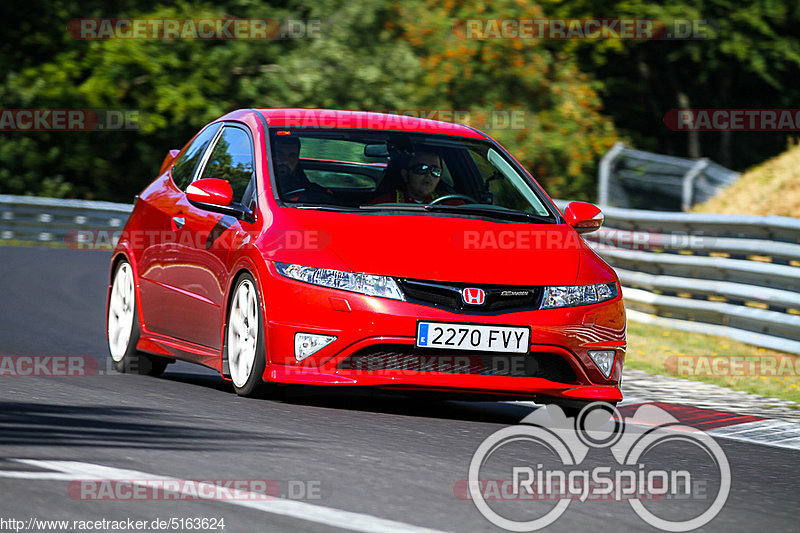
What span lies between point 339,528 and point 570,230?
3.90m

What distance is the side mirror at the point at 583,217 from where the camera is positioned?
28.1 feet

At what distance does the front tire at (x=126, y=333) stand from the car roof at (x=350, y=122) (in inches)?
58.2

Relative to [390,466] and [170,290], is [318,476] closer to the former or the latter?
[390,466]

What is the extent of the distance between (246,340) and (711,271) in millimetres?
6991

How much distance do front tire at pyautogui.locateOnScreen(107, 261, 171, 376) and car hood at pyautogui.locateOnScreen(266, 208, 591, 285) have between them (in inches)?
74.3

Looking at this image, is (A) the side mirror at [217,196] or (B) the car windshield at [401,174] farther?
(B) the car windshield at [401,174]

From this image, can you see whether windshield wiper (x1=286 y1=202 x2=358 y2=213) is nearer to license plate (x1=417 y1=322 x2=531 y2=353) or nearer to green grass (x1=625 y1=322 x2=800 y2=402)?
license plate (x1=417 y1=322 x2=531 y2=353)

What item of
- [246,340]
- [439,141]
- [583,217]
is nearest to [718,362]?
[583,217]

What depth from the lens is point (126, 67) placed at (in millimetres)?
30891

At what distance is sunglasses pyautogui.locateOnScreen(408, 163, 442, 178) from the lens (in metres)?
8.62

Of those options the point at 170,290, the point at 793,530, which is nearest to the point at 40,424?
the point at 170,290

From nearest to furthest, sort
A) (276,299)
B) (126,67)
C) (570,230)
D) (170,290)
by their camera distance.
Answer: (276,299), (570,230), (170,290), (126,67)

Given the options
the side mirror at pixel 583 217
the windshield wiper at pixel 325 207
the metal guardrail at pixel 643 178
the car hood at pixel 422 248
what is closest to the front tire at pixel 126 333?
the windshield wiper at pixel 325 207

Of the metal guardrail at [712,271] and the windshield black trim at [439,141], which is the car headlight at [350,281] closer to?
the windshield black trim at [439,141]
